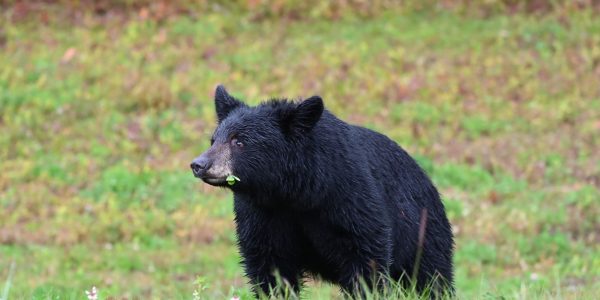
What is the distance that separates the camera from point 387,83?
19969 mm

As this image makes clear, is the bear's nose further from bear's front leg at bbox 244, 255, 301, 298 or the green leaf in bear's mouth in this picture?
bear's front leg at bbox 244, 255, 301, 298

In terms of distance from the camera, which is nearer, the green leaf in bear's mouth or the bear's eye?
the green leaf in bear's mouth

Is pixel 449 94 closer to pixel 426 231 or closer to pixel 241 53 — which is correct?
pixel 241 53

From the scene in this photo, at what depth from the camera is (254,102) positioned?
63.4ft

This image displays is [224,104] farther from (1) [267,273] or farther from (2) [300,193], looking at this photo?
(1) [267,273]

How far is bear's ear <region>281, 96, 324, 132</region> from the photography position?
673 cm

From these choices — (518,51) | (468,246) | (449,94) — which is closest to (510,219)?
(468,246)

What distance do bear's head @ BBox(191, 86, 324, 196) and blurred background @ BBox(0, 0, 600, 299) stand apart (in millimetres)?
4811

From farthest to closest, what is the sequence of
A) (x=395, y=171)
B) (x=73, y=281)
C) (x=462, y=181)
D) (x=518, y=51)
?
1. (x=518, y=51)
2. (x=462, y=181)
3. (x=73, y=281)
4. (x=395, y=171)

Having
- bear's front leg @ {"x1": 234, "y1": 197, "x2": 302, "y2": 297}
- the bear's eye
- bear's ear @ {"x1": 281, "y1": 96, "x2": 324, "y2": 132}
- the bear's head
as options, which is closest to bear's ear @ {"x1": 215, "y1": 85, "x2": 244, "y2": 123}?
the bear's head

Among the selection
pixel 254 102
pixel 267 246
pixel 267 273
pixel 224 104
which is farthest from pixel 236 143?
pixel 254 102

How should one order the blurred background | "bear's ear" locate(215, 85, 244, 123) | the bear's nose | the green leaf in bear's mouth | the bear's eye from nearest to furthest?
the bear's nose → the green leaf in bear's mouth → the bear's eye → "bear's ear" locate(215, 85, 244, 123) → the blurred background

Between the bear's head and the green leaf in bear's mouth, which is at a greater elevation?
the bear's head

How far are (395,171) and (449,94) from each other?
40.3ft
